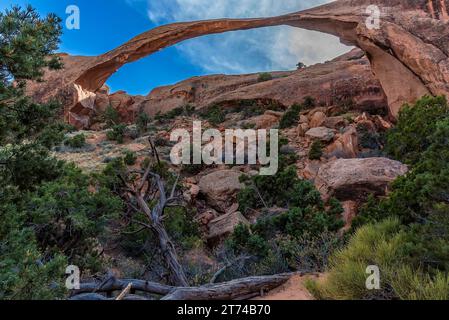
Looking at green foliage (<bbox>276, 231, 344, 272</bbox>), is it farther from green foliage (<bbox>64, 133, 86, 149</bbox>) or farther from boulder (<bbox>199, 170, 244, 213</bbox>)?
green foliage (<bbox>64, 133, 86, 149</bbox>)

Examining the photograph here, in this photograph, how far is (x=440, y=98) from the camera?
873 cm

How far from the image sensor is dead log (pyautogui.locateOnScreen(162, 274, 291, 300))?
400 cm

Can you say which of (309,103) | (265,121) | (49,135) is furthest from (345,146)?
(49,135)

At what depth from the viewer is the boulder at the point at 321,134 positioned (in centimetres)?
Answer: 1486

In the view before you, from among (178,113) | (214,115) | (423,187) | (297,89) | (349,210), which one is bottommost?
(349,210)

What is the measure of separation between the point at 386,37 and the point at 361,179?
7.19 meters

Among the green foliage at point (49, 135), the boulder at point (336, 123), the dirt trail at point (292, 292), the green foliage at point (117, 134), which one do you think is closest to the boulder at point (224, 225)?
the dirt trail at point (292, 292)

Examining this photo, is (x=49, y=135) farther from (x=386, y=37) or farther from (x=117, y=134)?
(x=117, y=134)

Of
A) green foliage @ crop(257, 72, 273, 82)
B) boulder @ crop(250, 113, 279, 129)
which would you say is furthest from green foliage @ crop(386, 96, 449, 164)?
green foliage @ crop(257, 72, 273, 82)

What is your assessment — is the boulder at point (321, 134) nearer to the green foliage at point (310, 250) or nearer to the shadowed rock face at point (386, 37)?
the shadowed rock face at point (386, 37)

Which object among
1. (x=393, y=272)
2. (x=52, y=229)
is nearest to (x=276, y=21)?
(x=52, y=229)

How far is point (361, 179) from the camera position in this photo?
9.73 m
